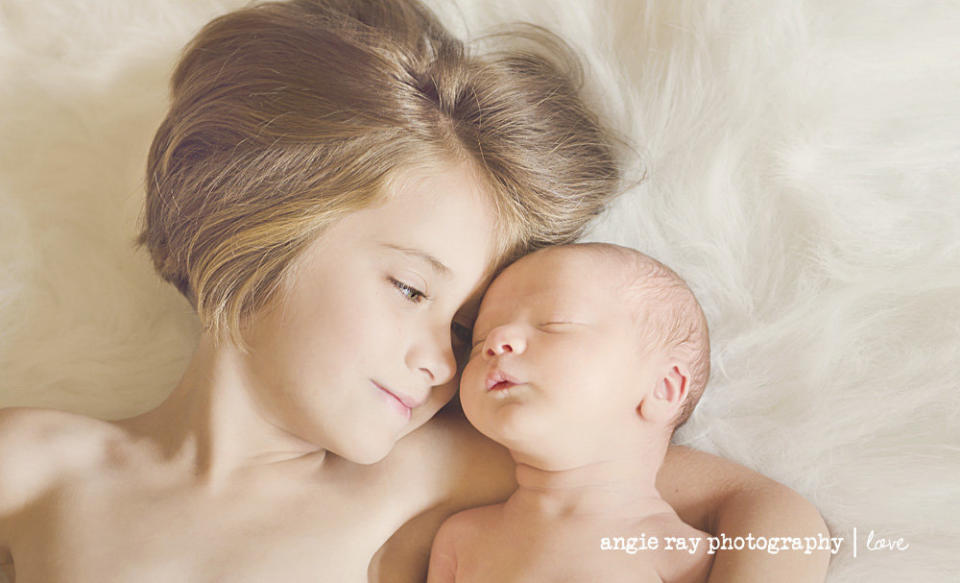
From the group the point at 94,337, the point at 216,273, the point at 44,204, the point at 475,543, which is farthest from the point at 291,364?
the point at 44,204

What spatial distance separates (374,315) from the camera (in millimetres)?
1197

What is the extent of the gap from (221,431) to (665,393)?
663mm

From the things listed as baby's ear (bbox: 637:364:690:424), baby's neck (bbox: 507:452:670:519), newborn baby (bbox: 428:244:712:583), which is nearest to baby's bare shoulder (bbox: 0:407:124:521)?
newborn baby (bbox: 428:244:712:583)

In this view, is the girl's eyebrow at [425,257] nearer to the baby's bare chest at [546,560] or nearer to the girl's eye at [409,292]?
the girl's eye at [409,292]

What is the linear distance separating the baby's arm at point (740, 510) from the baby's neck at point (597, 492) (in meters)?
0.05

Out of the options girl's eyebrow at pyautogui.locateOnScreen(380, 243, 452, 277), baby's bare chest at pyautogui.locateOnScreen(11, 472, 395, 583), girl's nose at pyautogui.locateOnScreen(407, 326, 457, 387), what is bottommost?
baby's bare chest at pyautogui.locateOnScreen(11, 472, 395, 583)

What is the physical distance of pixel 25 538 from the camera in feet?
4.10

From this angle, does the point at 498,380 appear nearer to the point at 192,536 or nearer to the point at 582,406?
the point at 582,406

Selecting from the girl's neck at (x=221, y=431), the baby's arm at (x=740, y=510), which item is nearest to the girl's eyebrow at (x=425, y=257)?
the girl's neck at (x=221, y=431)

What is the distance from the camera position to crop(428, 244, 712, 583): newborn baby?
1180 millimetres

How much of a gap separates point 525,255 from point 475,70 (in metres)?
0.30

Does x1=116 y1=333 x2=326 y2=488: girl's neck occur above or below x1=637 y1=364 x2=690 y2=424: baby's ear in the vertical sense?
below

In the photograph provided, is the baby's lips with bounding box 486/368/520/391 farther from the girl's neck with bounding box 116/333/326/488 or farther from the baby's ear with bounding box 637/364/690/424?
the girl's neck with bounding box 116/333/326/488

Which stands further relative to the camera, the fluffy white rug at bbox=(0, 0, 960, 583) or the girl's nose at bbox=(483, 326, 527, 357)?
the fluffy white rug at bbox=(0, 0, 960, 583)
